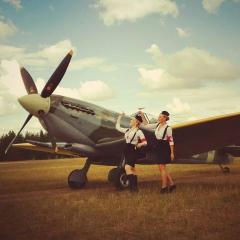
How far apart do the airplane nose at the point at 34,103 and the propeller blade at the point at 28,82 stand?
542 millimetres

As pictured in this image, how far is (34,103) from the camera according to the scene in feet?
28.3

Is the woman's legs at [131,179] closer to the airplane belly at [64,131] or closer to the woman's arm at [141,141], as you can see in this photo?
the woman's arm at [141,141]

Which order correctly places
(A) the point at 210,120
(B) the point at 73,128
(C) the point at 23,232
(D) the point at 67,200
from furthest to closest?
(B) the point at 73,128 < (A) the point at 210,120 < (D) the point at 67,200 < (C) the point at 23,232

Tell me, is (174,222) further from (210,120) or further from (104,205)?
(210,120)

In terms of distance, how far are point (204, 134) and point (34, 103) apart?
4.39m

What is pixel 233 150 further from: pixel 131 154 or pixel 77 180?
pixel 131 154

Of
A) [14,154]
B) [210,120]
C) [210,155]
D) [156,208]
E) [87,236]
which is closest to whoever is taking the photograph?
[87,236]

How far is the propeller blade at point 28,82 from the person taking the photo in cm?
929

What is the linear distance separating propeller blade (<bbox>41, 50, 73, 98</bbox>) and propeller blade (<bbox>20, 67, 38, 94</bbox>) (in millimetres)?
592

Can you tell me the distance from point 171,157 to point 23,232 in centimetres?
389

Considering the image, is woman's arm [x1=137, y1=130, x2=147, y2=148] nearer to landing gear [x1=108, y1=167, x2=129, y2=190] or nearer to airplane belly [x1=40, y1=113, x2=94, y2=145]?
landing gear [x1=108, y1=167, x2=129, y2=190]

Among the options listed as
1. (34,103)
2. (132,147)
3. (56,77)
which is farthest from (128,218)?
(56,77)

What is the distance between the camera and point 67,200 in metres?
6.97

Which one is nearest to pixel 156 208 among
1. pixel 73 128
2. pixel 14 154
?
pixel 73 128
